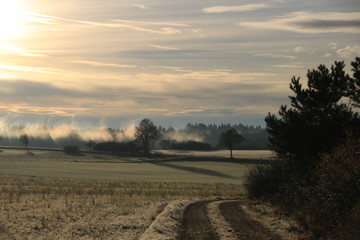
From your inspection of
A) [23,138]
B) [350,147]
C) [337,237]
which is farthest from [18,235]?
[23,138]

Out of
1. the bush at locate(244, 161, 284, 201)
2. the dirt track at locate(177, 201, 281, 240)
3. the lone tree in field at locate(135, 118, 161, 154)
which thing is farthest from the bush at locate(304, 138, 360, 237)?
the lone tree in field at locate(135, 118, 161, 154)

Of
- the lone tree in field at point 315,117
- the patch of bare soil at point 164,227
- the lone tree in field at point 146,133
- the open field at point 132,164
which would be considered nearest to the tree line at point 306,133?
the lone tree in field at point 315,117

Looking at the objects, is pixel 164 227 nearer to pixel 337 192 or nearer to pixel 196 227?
pixel 196 227

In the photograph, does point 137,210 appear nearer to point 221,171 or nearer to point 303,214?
point 303,214

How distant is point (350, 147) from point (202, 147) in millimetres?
165923

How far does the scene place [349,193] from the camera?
71.0 feet

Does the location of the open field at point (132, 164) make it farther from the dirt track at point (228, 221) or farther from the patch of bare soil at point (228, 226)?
the dirt track at point (228, 221)

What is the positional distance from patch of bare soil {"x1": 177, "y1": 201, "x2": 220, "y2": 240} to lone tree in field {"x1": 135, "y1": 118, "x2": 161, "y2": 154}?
117 meters

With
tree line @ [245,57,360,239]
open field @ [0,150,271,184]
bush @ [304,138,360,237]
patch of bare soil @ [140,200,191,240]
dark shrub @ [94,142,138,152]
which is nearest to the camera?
bush @ [304,138,360,237]

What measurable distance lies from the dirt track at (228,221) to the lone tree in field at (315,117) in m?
8.59

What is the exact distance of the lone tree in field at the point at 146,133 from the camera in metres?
151

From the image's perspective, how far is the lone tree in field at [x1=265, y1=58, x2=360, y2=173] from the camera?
38.0 metres

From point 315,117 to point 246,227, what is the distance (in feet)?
57.8

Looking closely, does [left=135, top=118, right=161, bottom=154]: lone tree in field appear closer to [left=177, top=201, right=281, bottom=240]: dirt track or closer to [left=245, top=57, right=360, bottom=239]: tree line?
[left=245, top=57, right=360, bottom=239]: tree line
